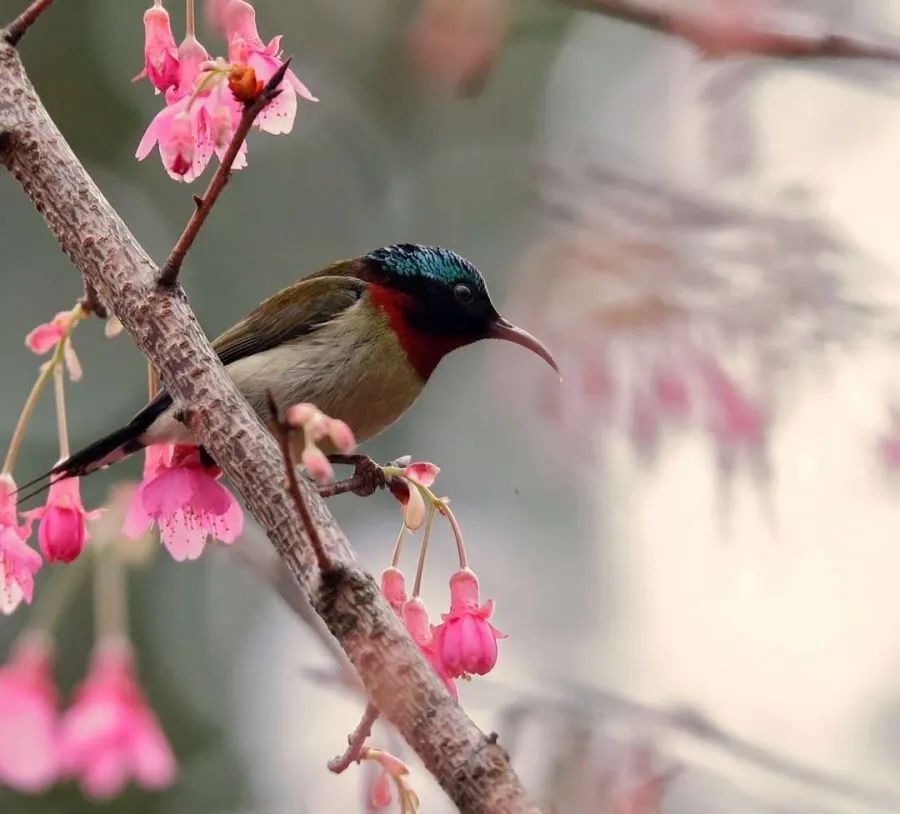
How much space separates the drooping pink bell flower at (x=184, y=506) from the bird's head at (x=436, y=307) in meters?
0.94

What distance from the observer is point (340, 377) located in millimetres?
3033

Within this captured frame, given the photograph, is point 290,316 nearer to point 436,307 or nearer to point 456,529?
point 436,307

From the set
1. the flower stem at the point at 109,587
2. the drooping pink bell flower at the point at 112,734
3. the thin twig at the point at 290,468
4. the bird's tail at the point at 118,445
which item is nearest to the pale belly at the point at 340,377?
the bird's tail at the point at 118,445

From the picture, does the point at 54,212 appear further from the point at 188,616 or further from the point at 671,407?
the point at 188,616

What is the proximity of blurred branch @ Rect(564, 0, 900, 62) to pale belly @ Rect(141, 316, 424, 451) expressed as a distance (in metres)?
1.18

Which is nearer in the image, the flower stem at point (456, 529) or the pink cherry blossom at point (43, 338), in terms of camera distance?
the flower stem at point (456, 529)

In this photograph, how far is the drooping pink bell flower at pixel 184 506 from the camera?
2.25 metres

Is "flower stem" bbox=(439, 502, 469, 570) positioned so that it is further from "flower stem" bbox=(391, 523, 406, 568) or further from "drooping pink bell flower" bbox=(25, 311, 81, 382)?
"drooping pink bell flower" bbox=(25, 311, 81, 382)

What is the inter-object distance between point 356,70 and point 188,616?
4.69m

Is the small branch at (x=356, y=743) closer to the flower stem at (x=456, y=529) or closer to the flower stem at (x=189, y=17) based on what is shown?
the flower stem at (x=456, y=529)

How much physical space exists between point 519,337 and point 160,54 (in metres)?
1.29

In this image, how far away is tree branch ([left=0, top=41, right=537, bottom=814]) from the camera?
1473 millimetres

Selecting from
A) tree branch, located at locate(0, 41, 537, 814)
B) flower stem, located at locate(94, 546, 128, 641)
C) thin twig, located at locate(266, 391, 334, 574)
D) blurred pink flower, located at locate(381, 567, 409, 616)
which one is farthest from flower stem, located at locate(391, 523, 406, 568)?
flower stem, located at locate(94, 546, 128, 641)

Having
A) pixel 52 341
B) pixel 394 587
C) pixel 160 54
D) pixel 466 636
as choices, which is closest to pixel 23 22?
pixel 160 54
